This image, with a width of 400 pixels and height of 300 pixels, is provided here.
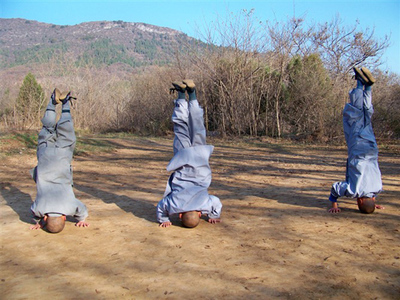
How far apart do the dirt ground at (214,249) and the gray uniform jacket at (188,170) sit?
31 centimetres

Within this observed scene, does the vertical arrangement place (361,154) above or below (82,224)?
above

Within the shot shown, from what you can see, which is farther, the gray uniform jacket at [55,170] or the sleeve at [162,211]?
the sleeve at [162,211]

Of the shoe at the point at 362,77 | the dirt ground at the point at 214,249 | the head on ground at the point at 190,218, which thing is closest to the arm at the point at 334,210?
the dirt ground at the point at 214,249

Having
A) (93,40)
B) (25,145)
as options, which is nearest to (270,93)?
(25,145)

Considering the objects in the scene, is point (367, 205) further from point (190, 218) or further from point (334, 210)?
point (190, 218)

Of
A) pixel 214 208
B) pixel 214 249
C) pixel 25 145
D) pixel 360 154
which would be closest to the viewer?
pixel 214 249

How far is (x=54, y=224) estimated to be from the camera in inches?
194

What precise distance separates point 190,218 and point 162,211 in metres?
0.42

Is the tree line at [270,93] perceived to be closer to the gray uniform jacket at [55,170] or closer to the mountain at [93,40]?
the gray uniform jacket at [55,170]

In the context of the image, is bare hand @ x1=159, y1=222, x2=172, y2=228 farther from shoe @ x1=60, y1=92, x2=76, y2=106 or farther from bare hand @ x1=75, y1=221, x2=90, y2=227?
shoe @ x1=60, y1=92, x2=76, y2=106

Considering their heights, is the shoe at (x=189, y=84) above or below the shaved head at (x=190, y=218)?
above

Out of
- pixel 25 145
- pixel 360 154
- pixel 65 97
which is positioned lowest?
pixel 25 145

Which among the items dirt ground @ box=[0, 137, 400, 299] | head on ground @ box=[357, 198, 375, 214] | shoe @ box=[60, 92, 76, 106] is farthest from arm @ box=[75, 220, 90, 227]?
head on ground @ box=[357, 198, 375, 214]

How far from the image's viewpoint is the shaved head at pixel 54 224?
4922 millimetres
